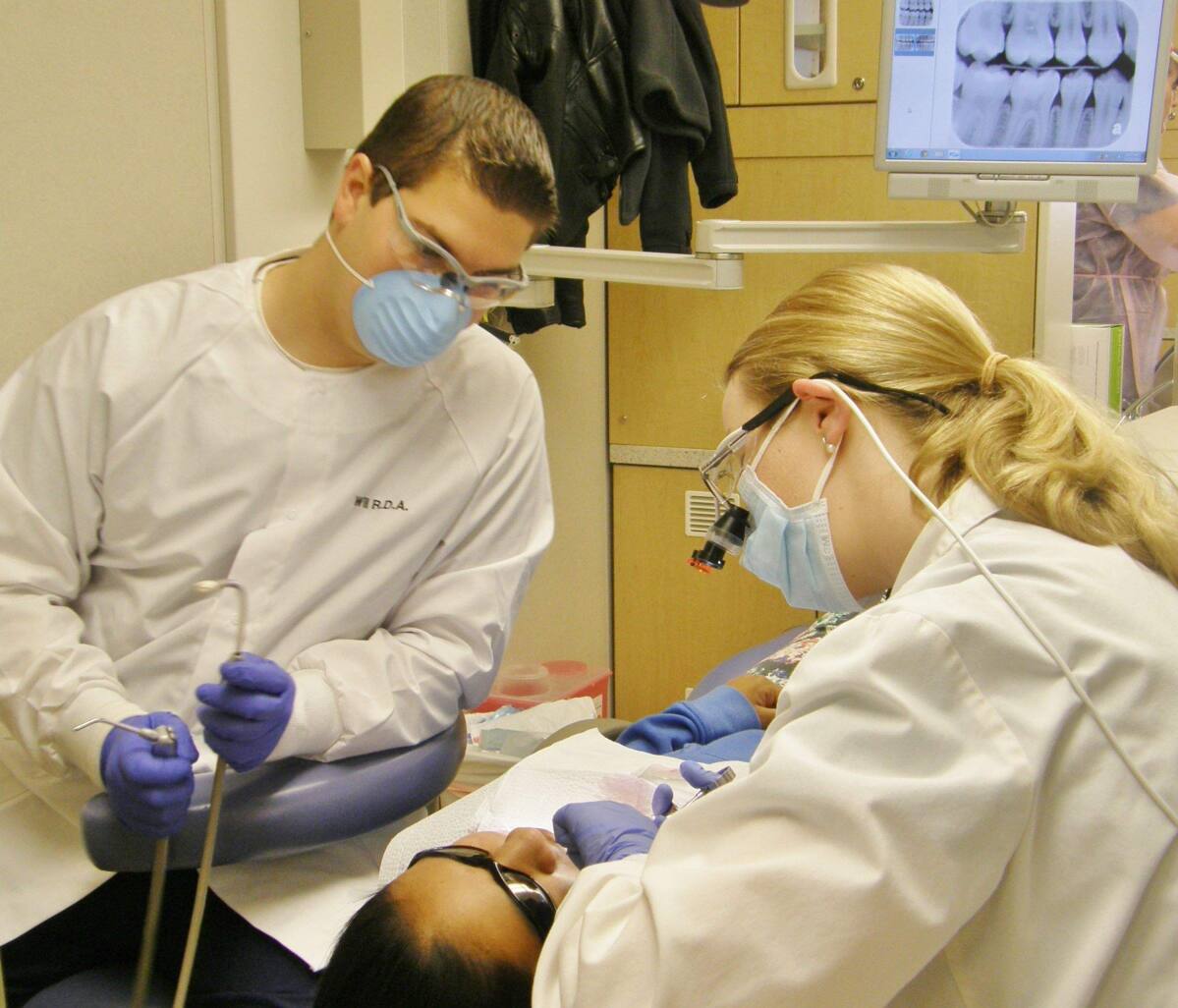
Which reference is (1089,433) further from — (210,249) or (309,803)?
(210,249)

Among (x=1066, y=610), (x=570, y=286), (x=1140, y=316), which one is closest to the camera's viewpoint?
(x=1066, y=610)

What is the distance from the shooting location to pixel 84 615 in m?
1.71

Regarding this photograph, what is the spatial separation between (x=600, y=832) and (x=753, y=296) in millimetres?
2354

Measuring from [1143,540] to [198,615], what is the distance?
1164mm

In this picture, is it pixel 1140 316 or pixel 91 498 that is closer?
pixel 91 498

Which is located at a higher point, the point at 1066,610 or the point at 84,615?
the point at 1066,610

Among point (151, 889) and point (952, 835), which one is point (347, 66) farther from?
point (952, 835)

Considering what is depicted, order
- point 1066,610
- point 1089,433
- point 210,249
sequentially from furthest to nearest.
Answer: point 210,249 → point 1089,433 → point 1066,610

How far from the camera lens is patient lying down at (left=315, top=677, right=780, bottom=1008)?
1.22 meters

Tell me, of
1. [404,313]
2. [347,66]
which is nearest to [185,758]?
[404,313]

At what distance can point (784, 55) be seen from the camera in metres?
3.39

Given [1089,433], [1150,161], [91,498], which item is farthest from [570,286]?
[1089,433]

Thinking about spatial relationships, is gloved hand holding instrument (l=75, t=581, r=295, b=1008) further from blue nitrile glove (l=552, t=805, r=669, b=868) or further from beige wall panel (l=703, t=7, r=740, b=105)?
beige wall panel (l=703, t=7, r=740, b=105)

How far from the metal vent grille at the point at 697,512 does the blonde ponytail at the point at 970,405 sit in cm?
225
